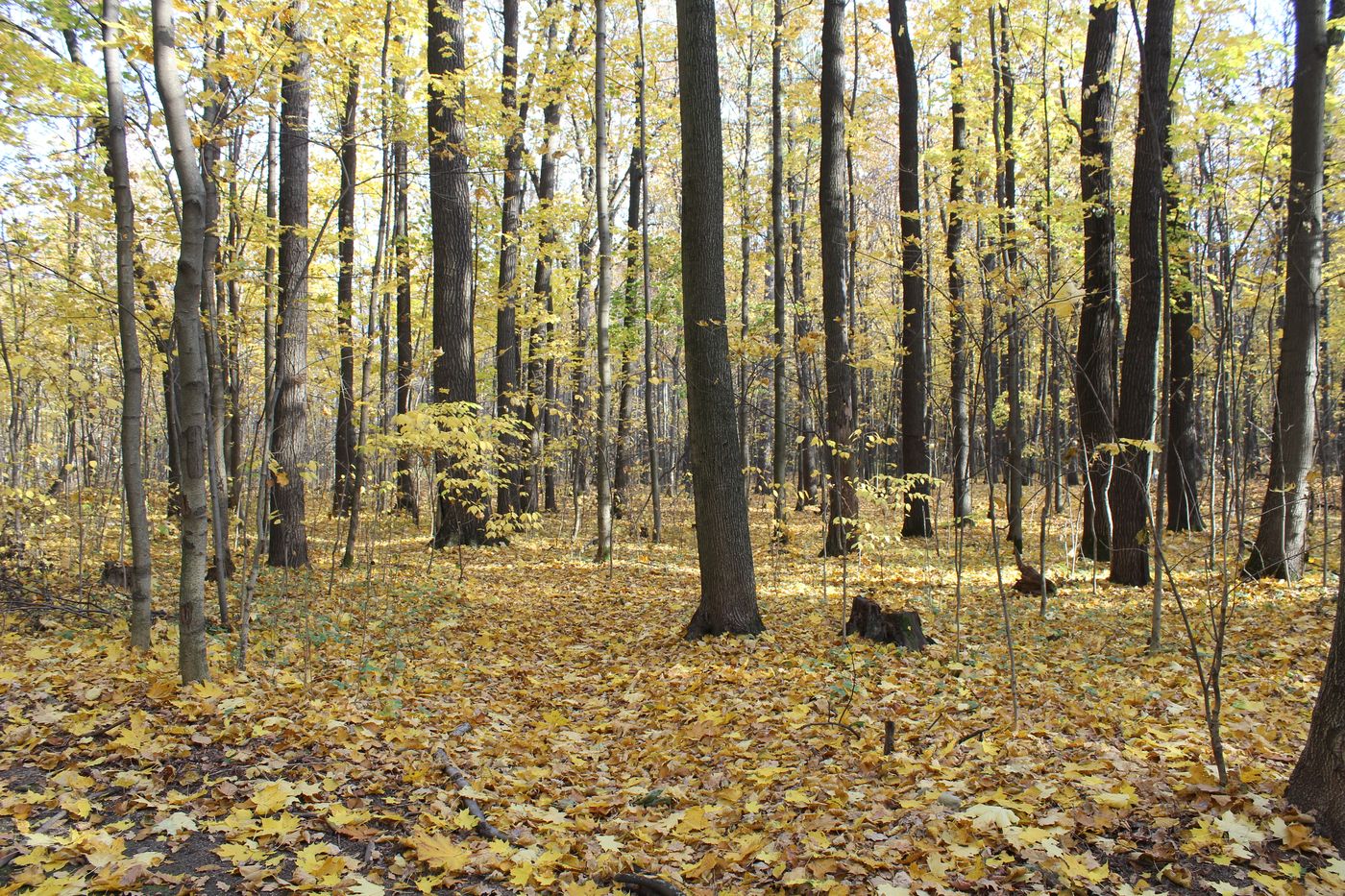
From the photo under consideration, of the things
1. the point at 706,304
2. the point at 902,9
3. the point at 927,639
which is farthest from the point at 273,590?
the point at 902,9

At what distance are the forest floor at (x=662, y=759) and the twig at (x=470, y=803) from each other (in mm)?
41

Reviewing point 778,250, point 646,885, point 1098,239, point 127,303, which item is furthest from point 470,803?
point 778,250

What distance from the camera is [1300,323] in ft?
23.0

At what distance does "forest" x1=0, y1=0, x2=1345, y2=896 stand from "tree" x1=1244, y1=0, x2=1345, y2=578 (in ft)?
0.16

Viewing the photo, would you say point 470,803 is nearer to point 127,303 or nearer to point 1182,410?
point 127,303

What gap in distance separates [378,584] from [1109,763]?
783 centimetres

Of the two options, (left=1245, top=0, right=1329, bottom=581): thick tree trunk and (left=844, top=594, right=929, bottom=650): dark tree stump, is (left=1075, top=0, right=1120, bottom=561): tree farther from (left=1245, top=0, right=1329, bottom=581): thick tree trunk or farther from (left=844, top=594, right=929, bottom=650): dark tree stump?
(left=844, top=594, right=929, bottom=650): dark tree stump

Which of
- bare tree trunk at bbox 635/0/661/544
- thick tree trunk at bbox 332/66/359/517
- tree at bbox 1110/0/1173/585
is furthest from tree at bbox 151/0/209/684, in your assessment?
tree at bbox 1110/0/1173/585

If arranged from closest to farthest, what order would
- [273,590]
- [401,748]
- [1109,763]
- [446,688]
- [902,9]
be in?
[1109,763], [401,748], [446,688], [273,590], [902,9]

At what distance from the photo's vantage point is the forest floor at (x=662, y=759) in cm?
281

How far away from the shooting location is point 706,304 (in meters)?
6.55

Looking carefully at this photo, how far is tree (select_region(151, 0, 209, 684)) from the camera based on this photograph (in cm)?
408

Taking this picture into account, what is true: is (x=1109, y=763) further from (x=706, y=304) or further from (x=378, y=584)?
(x=378, y=584)

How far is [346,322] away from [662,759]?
33.0 ft
